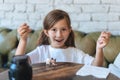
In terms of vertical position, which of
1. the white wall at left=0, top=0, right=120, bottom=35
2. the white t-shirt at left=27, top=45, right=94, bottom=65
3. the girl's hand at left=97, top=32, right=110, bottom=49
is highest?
the white wall at left=0, top=0, right=120, bottom=35

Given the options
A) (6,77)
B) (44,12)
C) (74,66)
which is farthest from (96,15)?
(6,77)

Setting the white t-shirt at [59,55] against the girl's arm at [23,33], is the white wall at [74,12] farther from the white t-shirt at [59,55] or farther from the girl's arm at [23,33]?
the girl's arm at [23,33]

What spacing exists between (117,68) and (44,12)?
2.82 feet

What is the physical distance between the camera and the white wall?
2.13m

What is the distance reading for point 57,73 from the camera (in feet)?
3.88

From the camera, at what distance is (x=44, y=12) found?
2.27 metres

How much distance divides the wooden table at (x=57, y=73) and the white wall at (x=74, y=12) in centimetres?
89

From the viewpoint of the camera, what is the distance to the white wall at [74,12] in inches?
83.8

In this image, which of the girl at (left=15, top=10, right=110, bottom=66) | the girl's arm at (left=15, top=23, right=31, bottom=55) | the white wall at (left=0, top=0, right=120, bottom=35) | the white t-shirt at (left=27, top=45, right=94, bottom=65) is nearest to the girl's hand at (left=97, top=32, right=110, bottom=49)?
the girl at (left=15, top=10, right=110, bottom=66)

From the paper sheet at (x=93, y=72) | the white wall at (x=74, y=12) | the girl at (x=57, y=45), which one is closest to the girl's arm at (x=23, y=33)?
the girl at (x=57, y=45)

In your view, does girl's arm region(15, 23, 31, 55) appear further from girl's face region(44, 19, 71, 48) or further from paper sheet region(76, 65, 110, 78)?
paper sheet region(76, 65, 110, 78)

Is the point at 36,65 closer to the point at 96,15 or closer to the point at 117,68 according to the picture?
the point at 117,68

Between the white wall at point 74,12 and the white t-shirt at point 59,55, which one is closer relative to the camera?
the white t-shirt at point 59,55

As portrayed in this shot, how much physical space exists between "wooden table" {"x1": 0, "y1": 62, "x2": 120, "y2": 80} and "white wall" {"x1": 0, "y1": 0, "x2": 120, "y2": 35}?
35.0 inches
